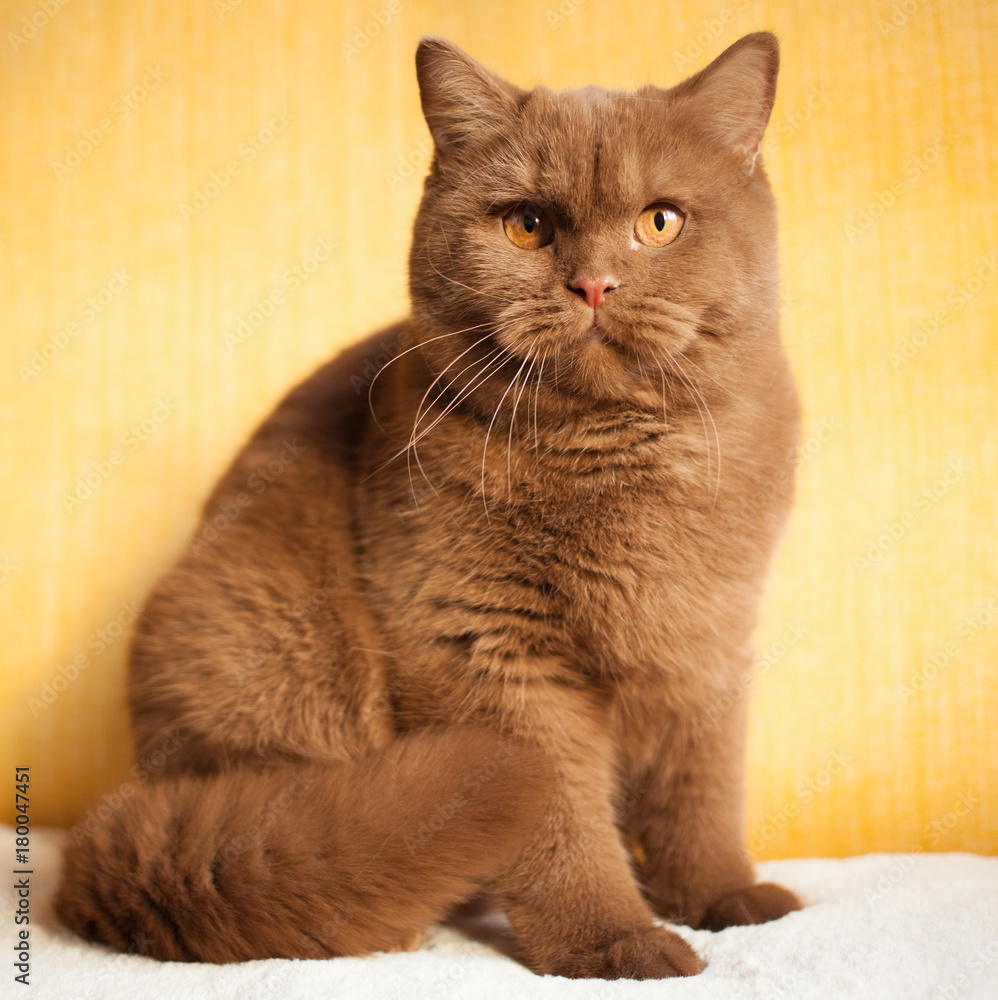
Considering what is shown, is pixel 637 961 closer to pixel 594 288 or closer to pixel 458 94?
pixel 594 288

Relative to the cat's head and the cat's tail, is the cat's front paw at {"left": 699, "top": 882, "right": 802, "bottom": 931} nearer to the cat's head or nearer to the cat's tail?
the cat's tail

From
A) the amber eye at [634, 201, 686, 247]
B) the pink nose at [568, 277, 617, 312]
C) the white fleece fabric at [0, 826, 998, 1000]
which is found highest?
the amber eye at [634, 201, 686, 247]

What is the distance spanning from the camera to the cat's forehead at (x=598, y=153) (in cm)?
114

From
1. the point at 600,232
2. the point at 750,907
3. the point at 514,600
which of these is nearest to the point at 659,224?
the point at 600,232

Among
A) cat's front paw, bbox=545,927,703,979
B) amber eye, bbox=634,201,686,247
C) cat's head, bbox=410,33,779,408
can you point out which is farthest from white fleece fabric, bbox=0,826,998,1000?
amber eye, bbox=634,201,686,247

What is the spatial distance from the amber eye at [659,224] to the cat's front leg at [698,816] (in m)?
0.67

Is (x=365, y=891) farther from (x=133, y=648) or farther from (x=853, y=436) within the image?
(x=853, y=436)

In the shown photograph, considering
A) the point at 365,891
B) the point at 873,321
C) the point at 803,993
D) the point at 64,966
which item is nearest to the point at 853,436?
the point at 873,321

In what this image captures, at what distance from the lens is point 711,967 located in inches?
44.1

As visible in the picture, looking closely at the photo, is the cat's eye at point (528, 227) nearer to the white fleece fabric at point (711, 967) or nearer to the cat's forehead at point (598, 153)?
the cat's forehead at point (598, 153)

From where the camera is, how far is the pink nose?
43.1 inches

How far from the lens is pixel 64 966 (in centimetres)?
111

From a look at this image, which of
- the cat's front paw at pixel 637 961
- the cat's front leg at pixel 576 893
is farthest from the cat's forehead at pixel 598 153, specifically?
the cat's front paw at pixel 637 961

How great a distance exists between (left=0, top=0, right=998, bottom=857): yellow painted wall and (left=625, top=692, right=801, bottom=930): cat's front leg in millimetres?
277
